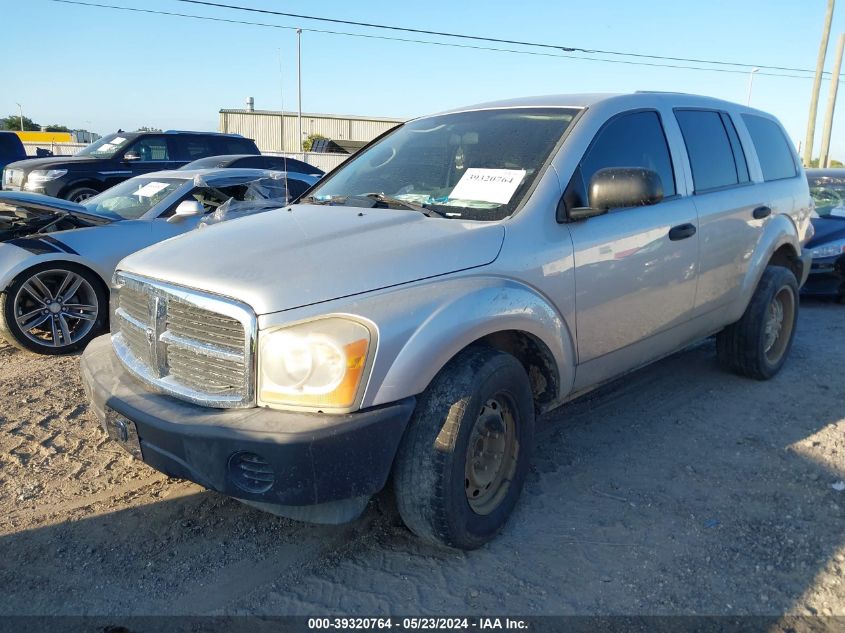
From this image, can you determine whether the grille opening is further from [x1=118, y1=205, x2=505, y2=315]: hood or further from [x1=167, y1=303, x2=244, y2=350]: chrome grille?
[x1=118, y1=205, x2=505, y2=315]: hood

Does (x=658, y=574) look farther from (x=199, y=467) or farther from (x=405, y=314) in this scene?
(x=199, y=467)

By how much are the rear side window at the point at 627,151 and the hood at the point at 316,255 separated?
0.60 meters

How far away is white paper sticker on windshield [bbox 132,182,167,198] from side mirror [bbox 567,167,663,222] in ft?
15.9

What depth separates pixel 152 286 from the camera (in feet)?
9.16

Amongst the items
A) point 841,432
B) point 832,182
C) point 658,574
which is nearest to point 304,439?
point 658,574

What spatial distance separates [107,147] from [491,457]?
12.4 meters

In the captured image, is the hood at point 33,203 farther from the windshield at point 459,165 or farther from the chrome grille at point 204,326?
the chrome grille at point 204,326

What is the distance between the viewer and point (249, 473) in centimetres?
240

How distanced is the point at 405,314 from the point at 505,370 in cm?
58

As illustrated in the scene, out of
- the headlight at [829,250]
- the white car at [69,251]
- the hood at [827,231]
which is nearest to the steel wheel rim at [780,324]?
the headlight at [829,250]

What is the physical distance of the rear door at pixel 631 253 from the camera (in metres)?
3.30

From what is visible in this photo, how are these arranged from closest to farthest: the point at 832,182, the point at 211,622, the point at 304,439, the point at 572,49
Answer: the point at 304,439 < the point at 211,622 < the point at 832,182 < the point at 572,49

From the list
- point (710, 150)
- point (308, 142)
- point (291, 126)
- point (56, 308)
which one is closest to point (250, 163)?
point (56, 308)

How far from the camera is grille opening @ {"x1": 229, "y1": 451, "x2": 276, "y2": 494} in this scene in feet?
7.78
